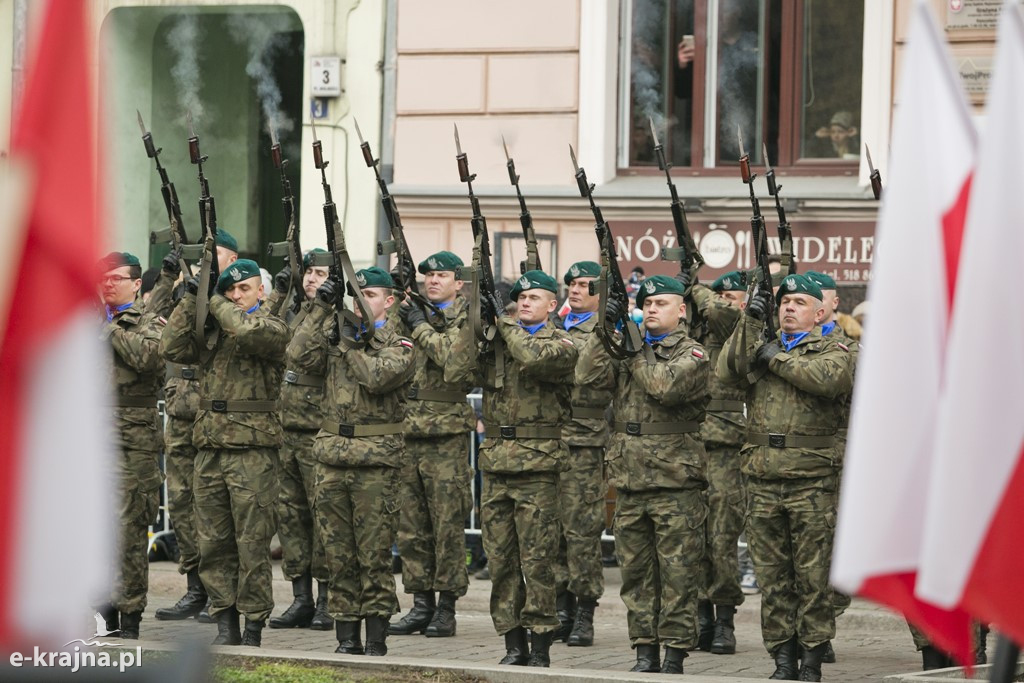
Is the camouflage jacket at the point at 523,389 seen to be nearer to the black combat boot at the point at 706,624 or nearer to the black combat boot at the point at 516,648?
the black combat boot at the point at 516,648

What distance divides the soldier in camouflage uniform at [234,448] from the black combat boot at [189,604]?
1.46 meters

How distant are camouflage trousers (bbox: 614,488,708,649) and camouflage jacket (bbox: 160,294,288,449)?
1987 mm

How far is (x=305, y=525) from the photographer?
10.9 metres

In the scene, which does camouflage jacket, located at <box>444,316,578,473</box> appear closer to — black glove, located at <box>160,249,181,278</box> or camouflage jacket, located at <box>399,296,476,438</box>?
camouflage jacket, located at <box>399,296,476,438</box>

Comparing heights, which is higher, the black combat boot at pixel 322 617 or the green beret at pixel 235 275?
the green beret at pixel 235 275

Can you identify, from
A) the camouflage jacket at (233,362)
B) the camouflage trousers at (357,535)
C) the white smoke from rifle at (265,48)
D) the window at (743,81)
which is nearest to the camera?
the camouflage trousers at (357,535)

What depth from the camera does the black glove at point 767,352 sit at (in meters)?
8.78

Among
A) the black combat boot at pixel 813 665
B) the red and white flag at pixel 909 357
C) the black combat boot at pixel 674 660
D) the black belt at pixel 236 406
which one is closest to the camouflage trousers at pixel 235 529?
the black belt at pixel 236 406

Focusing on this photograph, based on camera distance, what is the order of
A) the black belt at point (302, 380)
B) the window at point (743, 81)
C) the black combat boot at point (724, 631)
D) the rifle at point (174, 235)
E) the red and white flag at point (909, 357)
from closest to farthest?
the red and white flag at point (909, 357), the rifle at point (174, 235), the black combat boot at point (724, 631), the black belt at point (302, 380), the window at point (743, 81)

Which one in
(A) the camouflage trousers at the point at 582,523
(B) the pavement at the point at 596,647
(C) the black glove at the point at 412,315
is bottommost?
(B) the pavement at the point at 596,647

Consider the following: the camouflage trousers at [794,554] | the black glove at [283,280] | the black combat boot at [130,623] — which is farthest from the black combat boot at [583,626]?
the black glove at [283,280]

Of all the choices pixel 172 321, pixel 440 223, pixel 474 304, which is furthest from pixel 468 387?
pixel 440 223

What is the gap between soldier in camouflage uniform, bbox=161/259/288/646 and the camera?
937 cm

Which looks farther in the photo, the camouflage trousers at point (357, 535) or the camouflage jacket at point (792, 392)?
the camouflage trousers at point (357, 535)
